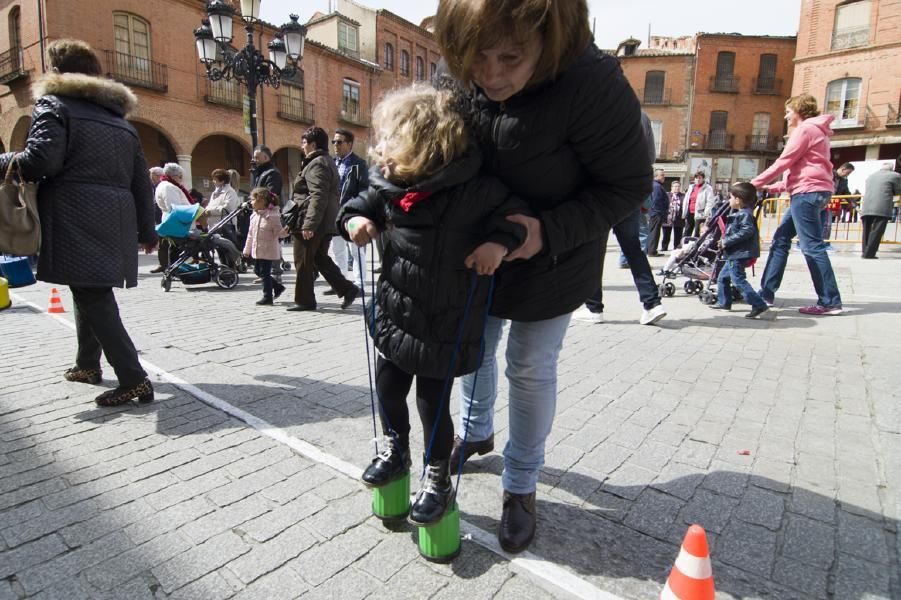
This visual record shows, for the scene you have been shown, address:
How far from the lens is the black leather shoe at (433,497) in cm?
181

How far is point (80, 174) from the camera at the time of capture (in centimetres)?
298

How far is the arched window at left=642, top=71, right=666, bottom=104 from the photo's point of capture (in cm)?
3825

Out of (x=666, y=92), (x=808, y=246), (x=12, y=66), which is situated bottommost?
(x=808, y=246)

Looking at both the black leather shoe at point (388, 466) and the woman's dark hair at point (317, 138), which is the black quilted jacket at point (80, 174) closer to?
the black leather shoe at point (388, 466)

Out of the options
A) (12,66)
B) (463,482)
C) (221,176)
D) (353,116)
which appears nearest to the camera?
(463,482)

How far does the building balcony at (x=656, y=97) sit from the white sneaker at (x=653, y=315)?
1453 inches

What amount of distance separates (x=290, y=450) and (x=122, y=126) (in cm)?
211

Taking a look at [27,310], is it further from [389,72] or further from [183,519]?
[389,72]

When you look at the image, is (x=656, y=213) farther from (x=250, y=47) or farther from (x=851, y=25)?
A: (x=851, y=25)

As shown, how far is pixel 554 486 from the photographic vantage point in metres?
2.36

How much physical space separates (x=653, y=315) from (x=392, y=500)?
409 cm

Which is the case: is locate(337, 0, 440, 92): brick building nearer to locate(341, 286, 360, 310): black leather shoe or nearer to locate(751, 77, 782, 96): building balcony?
locate(751, 77, 782, 96): building balcony

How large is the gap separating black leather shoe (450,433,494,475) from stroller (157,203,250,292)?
6291 mm

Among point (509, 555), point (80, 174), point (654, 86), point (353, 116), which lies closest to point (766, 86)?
point (654, 86)
